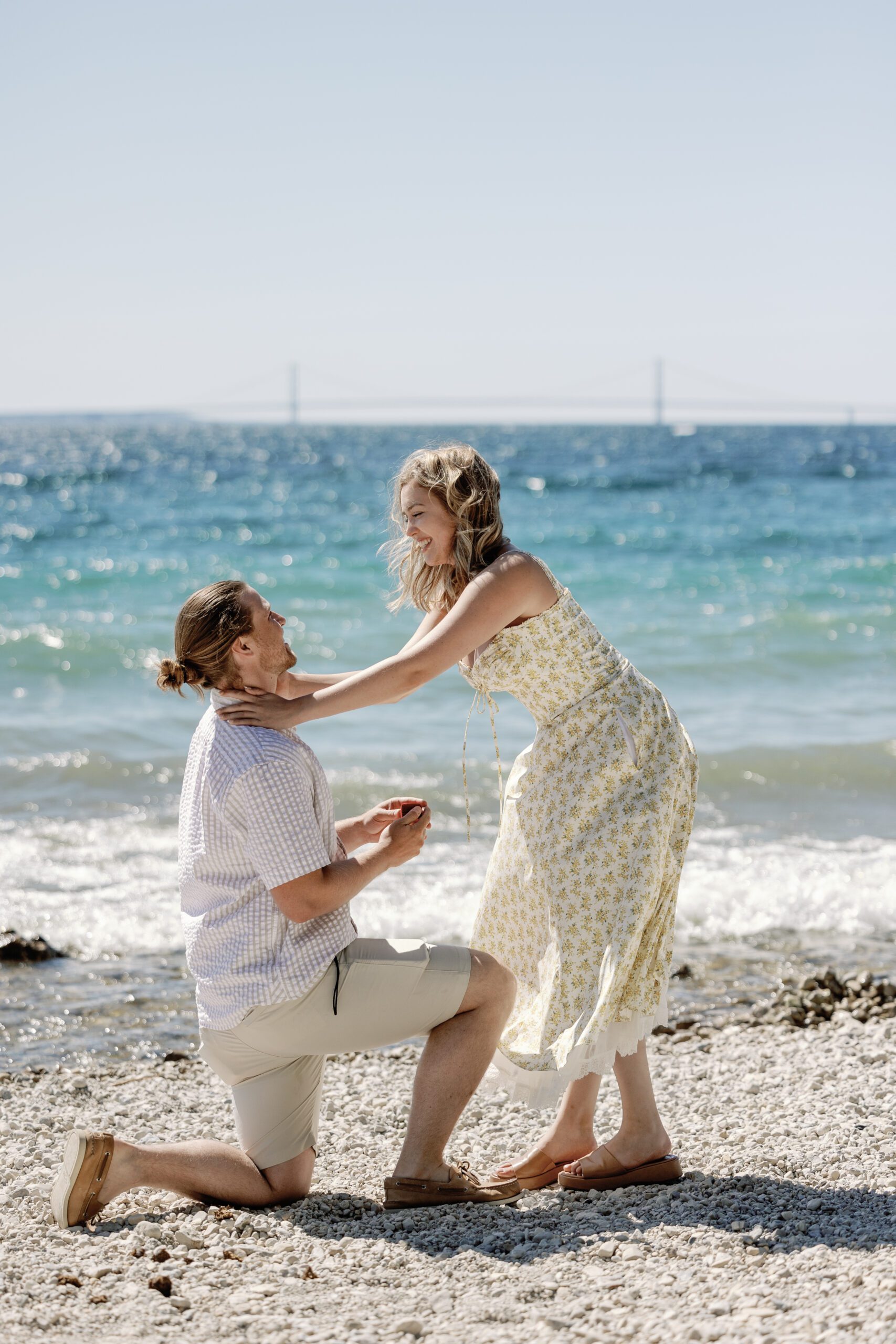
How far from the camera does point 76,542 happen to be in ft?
68.3

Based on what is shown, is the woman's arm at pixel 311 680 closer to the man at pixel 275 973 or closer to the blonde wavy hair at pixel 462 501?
the blonde wavy hair at pixel 462 501

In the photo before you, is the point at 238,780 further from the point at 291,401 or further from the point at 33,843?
the point at 291,401

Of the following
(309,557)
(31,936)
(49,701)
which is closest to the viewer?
(31,936)

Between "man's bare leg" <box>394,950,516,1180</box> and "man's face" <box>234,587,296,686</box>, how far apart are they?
0.82 m

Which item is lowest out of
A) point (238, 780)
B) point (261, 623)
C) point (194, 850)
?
point (194, 850)

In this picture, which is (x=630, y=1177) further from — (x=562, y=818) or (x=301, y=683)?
(x=301, y=683)

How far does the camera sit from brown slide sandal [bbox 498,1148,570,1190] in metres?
3.23

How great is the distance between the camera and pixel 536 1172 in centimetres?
325

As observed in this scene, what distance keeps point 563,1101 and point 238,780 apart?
1.27m

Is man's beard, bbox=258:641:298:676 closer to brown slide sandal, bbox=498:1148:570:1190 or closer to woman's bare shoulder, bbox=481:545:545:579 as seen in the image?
woman's bare shoulder, bbox=481:545:545:579

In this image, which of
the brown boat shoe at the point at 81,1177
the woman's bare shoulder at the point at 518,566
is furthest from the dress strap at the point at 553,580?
the brown boat shoe at the point at 81,1177

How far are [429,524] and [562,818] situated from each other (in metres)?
0.80

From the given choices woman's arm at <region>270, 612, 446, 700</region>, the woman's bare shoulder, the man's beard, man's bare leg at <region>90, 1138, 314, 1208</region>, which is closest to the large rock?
man's bare leg at <region>90, 1138, 314, 1208</region>

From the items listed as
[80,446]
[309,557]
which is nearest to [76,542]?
[309,557]
